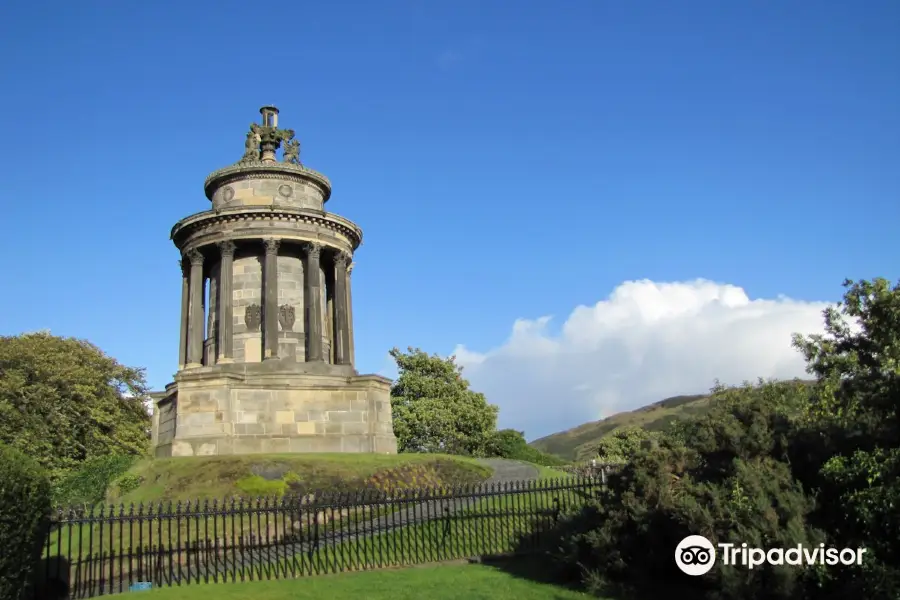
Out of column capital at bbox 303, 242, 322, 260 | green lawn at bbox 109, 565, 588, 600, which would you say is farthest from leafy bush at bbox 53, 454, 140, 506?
green lawn at bbox 109, 565, 588, 600

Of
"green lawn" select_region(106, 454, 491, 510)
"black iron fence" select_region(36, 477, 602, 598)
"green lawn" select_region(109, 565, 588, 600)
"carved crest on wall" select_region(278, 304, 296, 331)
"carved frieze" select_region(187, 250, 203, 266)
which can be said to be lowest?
"green lawn" select_region(109, 565, 588, 600)

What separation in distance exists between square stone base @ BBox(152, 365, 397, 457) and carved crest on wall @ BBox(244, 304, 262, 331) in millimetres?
2110

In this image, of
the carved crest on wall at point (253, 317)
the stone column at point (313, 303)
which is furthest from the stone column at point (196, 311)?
the stone column at point (313, 303)

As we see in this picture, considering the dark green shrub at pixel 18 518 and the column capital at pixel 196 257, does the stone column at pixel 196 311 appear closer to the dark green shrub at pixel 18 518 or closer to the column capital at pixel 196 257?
the column capital at pixel 196 257

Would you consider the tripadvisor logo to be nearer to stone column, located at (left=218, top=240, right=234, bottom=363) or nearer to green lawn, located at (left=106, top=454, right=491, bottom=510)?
green lawn, located at (left=106, top=454, right=491, bottom=510)

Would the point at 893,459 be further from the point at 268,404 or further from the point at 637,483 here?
the point at 268,404

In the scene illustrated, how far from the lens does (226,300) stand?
27000 millimetres

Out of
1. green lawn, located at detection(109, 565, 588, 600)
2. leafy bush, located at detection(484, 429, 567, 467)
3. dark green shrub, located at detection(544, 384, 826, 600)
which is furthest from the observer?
leafy bush, located at detection(484, 429, 567, 467)

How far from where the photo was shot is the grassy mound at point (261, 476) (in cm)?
1839

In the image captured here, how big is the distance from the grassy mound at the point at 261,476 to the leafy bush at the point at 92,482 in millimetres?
966

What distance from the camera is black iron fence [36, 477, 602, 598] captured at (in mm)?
12867

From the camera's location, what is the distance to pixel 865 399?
11.1 metres

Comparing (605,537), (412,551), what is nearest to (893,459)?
(605,537)

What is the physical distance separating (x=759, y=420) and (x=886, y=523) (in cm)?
258
